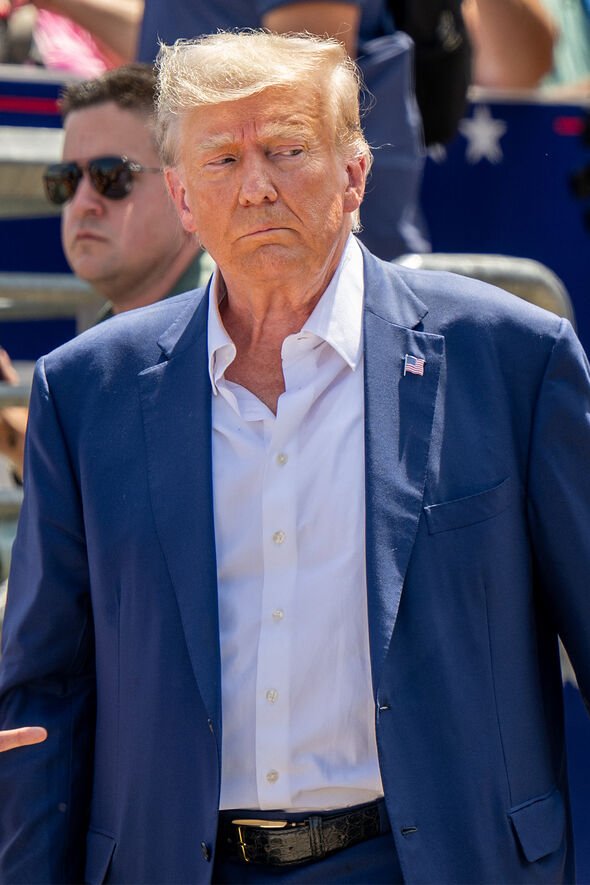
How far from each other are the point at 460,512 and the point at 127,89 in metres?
1.90

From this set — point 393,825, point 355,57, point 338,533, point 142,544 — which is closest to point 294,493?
point 338,533

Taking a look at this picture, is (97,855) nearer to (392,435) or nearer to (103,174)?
(392,435)

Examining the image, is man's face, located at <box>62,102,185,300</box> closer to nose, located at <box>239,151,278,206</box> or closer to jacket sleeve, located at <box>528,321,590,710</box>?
nose, located at <box>239,151,278,206</box>

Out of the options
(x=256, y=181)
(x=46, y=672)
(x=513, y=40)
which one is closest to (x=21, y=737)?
(x=46, y=672)

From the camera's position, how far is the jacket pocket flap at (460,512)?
7.25 ft

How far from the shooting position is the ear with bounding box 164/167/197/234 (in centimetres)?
248

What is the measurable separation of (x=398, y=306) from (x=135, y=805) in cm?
92

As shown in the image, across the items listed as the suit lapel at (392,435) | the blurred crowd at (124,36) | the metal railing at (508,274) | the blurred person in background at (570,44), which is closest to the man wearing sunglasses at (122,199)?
the blurred crowd at (124,36)

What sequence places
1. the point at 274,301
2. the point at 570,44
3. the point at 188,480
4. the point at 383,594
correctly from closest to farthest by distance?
the point at 383,594 → the point at 188,480 → the point at 274,301 → the point at 570,44

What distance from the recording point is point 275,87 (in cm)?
233

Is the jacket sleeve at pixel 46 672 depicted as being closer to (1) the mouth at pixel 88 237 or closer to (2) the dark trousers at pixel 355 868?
(2) the dark trousers at pixel 355 868

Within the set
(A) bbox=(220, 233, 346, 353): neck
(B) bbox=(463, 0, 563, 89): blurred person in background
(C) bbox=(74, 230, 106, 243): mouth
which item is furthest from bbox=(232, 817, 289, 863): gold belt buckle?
(B) bbox=(463, 0, 563, 89): blurred person in background

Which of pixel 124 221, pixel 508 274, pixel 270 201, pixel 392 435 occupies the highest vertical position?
pixel 270 201

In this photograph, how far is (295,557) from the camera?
88.4 inches
